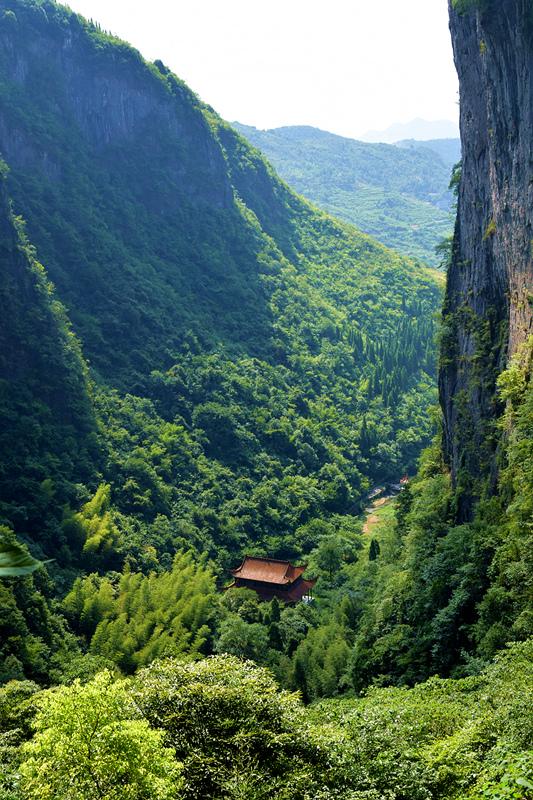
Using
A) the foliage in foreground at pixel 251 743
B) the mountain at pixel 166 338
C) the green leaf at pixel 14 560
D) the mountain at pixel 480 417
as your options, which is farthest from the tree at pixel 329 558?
the green leaf at pixel 14 560

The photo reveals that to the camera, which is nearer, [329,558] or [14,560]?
[14,560]

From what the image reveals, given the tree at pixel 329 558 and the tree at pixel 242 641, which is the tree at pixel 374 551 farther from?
the tree at pixel 242 641

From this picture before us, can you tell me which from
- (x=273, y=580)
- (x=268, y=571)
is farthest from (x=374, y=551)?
(x=268, y=571)

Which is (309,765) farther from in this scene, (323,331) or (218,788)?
(323,331)

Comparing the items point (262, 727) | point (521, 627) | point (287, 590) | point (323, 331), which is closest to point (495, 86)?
point (521, 627)

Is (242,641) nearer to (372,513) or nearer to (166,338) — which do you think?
(372,513)
